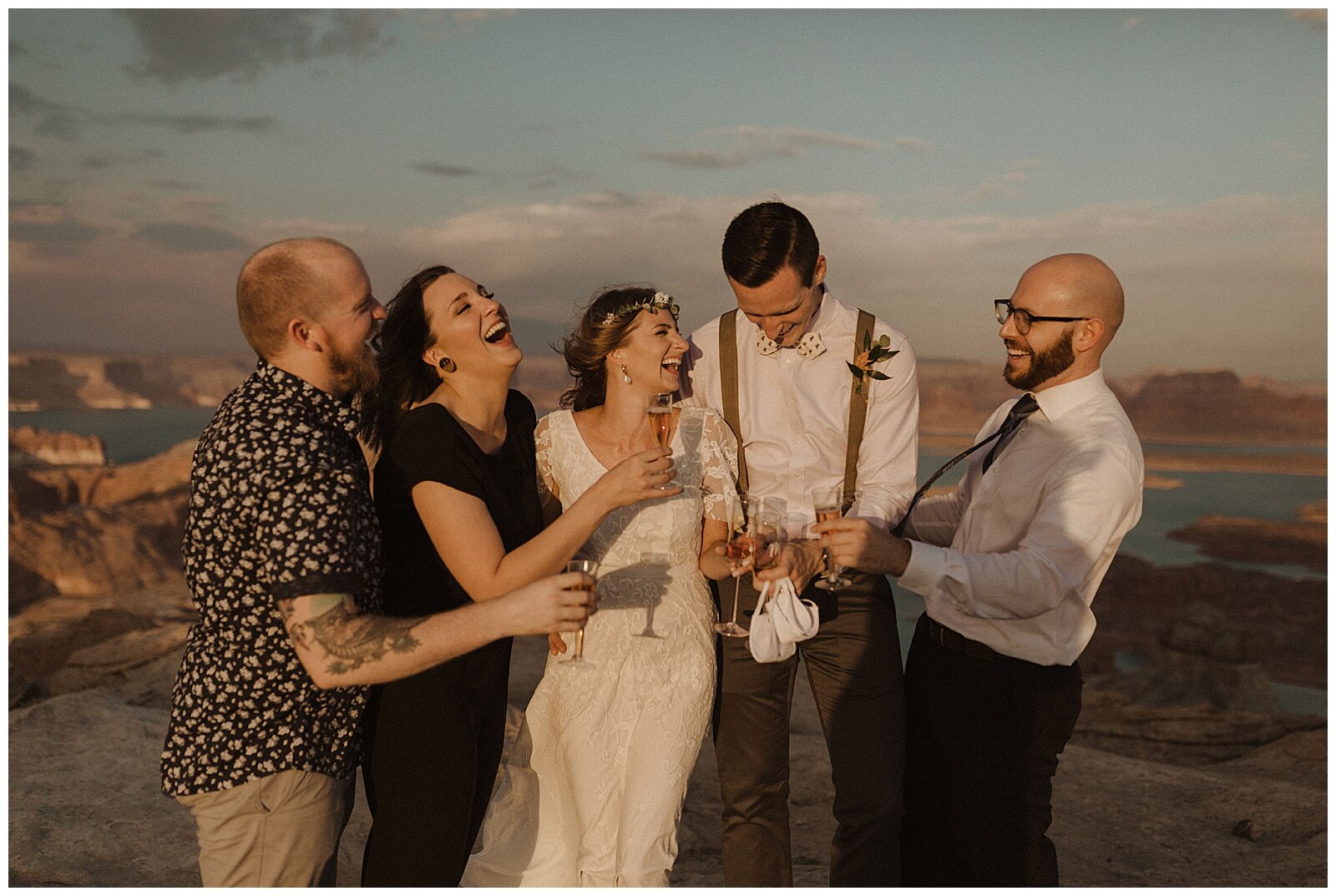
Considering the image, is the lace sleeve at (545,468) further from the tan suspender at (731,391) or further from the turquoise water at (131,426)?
the turquoise water at (131,426)

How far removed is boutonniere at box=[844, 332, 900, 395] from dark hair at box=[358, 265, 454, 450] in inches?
61.2

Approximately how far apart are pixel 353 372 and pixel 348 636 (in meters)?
0.72

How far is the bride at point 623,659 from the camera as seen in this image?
3.56m

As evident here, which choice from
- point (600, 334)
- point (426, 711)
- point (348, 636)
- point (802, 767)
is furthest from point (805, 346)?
point (802, 767)

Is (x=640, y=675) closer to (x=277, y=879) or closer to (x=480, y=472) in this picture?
(x=480, y=472)

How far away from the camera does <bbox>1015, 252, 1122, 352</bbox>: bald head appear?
3268 millimetres

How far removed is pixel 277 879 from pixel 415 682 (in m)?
0.60

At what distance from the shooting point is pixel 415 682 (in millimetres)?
2922

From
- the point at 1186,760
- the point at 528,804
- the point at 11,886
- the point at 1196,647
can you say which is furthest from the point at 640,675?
the point at 1196,647

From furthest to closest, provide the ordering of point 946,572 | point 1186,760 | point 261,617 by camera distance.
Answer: point 1186,760 < point 946,572 < point 261,617

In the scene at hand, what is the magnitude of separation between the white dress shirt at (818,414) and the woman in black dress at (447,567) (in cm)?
105

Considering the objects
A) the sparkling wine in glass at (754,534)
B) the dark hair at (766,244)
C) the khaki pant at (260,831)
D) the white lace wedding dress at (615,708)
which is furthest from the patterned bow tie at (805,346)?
the khaki pant at (260,831)

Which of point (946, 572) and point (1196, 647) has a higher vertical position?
point (946, 572)

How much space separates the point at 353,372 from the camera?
2.71m
